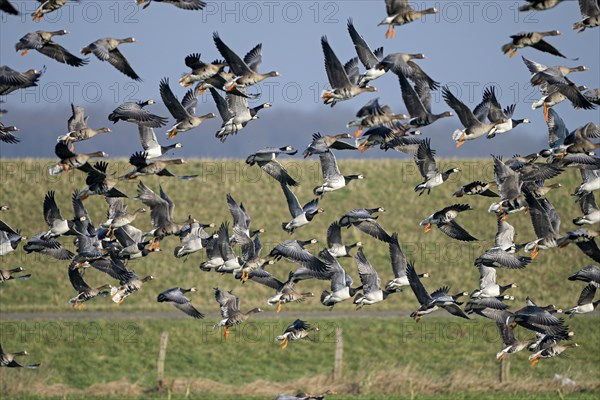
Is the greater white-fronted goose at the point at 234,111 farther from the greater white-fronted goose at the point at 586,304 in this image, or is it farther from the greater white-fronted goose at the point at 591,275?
the greater white-fronted goose at the point at 586,304

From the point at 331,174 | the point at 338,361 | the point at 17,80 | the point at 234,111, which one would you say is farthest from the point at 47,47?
the point at 338,361

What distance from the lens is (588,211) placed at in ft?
84.8

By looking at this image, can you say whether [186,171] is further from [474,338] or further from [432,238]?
[474,338]

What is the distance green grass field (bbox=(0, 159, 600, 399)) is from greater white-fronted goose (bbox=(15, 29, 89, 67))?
1835 centimetres

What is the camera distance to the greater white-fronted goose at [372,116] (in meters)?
23.9

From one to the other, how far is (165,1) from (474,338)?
28878mm

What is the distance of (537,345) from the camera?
25188 millimetres

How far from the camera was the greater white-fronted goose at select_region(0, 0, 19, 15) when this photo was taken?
20.6 metres

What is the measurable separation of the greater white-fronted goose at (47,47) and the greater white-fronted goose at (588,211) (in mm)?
12509

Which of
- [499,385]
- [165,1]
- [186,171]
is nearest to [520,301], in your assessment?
[499,385]

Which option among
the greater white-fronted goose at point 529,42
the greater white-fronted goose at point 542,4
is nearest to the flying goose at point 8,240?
the greater white-fronted goose at point 529,42

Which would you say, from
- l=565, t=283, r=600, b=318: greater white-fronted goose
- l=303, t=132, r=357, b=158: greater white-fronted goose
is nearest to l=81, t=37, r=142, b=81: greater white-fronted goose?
l=303, t=132, r=357, b=158: greater white-fronted goose

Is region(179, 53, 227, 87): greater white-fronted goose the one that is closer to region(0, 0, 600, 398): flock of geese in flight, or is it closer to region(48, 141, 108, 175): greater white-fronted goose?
region(0, 0, 600, 398): flock of geese in flight

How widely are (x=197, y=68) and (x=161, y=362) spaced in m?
19.9
